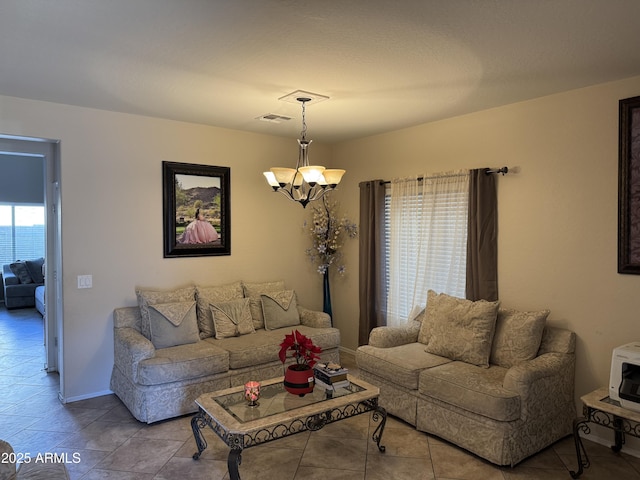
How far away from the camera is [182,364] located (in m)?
3.65

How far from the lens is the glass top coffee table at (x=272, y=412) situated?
261 centimetres

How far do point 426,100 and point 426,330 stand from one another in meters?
2.06

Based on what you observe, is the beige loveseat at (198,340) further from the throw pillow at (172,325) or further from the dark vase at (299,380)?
the dark vase at (299,380)

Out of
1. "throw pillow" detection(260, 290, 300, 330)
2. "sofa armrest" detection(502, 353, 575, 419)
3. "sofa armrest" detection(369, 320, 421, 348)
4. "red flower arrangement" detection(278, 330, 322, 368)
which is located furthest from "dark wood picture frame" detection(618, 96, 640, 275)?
"throw pillow" detection(260, 290, 300, 330)

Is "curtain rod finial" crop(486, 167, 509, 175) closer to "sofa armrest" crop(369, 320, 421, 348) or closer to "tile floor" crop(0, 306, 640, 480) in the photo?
"sofa armrest" crop(369, 320, 421, 348)

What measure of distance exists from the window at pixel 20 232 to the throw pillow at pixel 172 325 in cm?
649

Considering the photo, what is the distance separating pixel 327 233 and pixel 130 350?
273 cm

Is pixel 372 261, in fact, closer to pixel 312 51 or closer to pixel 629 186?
pixel 629 186

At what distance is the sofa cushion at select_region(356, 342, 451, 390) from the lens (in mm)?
3549

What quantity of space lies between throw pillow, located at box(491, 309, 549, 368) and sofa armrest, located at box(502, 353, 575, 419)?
107 millimetres

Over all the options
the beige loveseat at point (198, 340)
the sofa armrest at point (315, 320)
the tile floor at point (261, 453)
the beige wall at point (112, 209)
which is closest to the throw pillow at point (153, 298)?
the beige loveseat at point (198, 340)

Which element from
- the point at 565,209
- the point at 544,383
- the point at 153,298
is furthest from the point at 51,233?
the point at 565,209

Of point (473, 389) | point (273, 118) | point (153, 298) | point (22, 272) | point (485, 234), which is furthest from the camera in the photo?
point (22, 272)

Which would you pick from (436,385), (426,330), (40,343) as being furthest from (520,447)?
(40,343)
